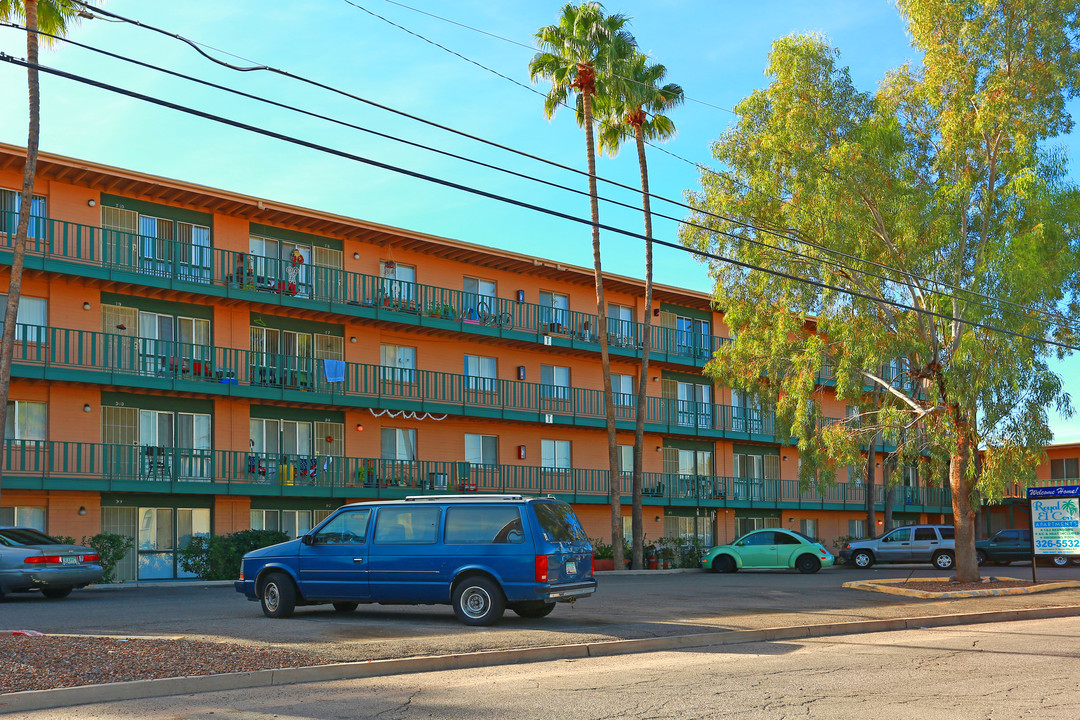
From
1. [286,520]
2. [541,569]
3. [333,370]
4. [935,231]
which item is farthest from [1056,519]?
[286,520]

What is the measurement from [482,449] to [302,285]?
9.03 m

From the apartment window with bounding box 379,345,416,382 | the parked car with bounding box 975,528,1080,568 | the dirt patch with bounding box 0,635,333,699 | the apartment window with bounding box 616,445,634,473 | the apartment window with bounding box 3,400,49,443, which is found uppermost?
the apartment window with bounding box 379,345,416,382

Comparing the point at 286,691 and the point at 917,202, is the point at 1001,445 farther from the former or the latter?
the point at 286,691

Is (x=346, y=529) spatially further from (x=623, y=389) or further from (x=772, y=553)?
(x=623, y=389)

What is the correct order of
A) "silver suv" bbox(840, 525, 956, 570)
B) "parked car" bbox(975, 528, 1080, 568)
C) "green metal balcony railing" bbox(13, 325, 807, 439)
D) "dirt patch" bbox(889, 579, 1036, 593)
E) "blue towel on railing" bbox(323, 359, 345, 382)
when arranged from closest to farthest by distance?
"dirt patch" bbox(889, 579, 1036, 593) → "green metal balcony railing" bbox(13, 325, 807, 439) → "blue towel on railing" bbox(323, 359, 345, 382) → "silver suv" bbox(840, 525, 956, 570) → "parked car" bbox(975, 528, 1080, 568)

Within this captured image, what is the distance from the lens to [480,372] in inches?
1468

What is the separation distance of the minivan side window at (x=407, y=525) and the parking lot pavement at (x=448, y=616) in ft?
3.97

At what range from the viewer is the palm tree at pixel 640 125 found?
34062mm

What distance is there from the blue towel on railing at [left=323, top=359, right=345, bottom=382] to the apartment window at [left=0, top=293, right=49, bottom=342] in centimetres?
772

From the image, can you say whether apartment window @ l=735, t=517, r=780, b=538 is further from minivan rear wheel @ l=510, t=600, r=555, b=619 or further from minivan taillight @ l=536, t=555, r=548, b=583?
minivan taillight @ l=536, t=555, r=548, b=583

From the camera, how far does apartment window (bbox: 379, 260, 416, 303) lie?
3406 centimetres

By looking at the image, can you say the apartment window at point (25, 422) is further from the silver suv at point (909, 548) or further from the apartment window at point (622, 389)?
the silver suv at point (909, 548)

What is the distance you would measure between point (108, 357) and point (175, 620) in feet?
44.7

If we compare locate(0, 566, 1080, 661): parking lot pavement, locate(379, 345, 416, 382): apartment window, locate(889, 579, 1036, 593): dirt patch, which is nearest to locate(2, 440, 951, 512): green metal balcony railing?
locate(379, 345, 416, 382): apartment window
